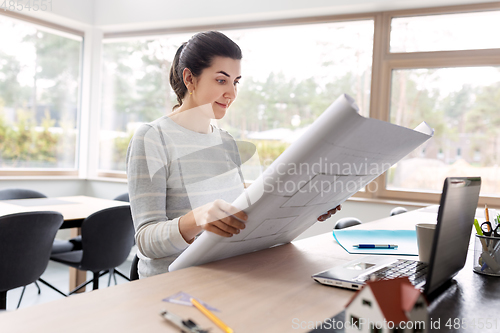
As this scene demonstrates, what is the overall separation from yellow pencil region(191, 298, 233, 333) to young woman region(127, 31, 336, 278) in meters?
0.23

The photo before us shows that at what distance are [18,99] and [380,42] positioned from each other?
3472 mm

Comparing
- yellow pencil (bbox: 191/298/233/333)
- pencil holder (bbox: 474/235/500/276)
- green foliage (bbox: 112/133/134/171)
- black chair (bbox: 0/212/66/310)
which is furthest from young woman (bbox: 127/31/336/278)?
green foliage (bbox: 112/133/134/171)

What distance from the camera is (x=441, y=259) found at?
64cm

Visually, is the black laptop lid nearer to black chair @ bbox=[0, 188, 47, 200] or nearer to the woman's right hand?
the woman's right hand

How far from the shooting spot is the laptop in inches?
23.7

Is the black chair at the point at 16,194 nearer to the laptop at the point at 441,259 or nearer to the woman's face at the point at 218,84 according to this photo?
the woman's face at the point at 218,84

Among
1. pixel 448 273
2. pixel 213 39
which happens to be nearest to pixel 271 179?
pixel 448 273

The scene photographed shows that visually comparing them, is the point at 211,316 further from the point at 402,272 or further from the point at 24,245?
the point at 24,245

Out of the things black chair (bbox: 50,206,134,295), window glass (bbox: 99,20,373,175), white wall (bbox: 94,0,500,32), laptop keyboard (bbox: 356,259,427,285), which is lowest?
black chair (bbox: 50,206,134,295)

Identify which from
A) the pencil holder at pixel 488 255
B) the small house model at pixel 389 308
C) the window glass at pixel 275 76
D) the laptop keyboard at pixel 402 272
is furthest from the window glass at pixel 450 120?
Answer: the small house model at pixel 389 308

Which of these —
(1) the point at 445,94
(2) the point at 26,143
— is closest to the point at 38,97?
(2) the point at 26,143

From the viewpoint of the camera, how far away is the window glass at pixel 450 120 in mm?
3174

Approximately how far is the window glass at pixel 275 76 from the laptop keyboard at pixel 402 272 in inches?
97.2

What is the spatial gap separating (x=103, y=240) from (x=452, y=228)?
2210 mm
